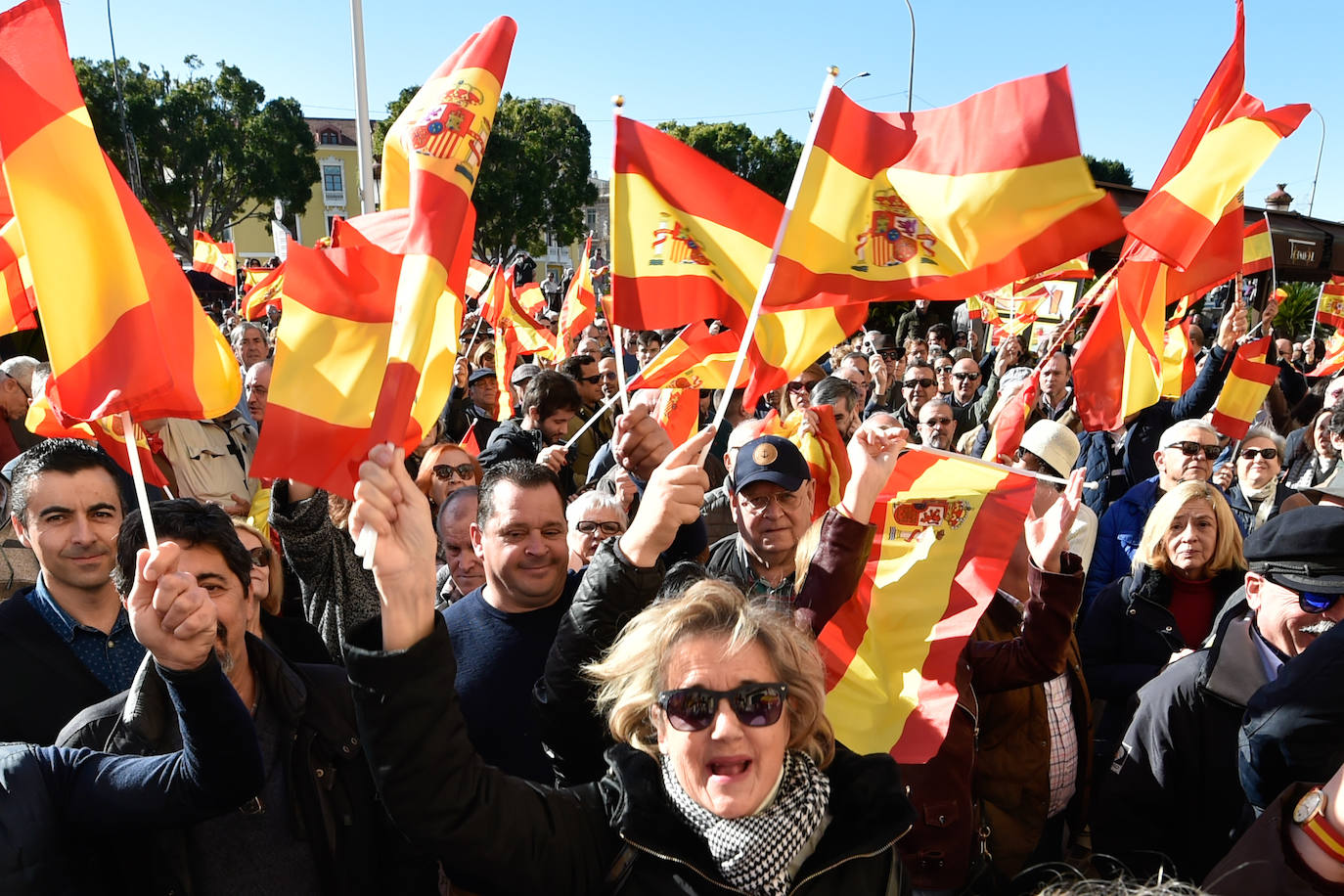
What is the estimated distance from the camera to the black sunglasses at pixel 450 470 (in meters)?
4.74

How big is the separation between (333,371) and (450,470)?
217 centimetres

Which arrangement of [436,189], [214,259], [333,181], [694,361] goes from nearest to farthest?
[436,189] → [694,361] → [214,259] → [333,181]

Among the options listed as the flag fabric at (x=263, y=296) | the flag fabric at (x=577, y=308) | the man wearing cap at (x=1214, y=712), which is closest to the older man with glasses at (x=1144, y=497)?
the man wearing cap at (x=1214, y=712)

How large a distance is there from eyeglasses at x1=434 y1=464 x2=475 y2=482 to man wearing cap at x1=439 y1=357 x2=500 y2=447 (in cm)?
234

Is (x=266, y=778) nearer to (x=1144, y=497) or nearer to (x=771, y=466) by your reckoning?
(x=771, y=466)

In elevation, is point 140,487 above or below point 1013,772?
above

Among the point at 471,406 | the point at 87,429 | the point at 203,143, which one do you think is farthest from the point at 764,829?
the point at 203,143

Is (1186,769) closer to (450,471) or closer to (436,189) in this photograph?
(436,189)

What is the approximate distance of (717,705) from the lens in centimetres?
187

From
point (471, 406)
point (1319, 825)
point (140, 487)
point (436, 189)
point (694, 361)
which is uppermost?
point (436, 189)

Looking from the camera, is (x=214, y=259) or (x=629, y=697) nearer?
(x=629, y=697)

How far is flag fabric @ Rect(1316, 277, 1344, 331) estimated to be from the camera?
991 centimetres

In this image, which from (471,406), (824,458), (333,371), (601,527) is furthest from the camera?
(471,406)

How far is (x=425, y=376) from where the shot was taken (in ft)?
9.32
